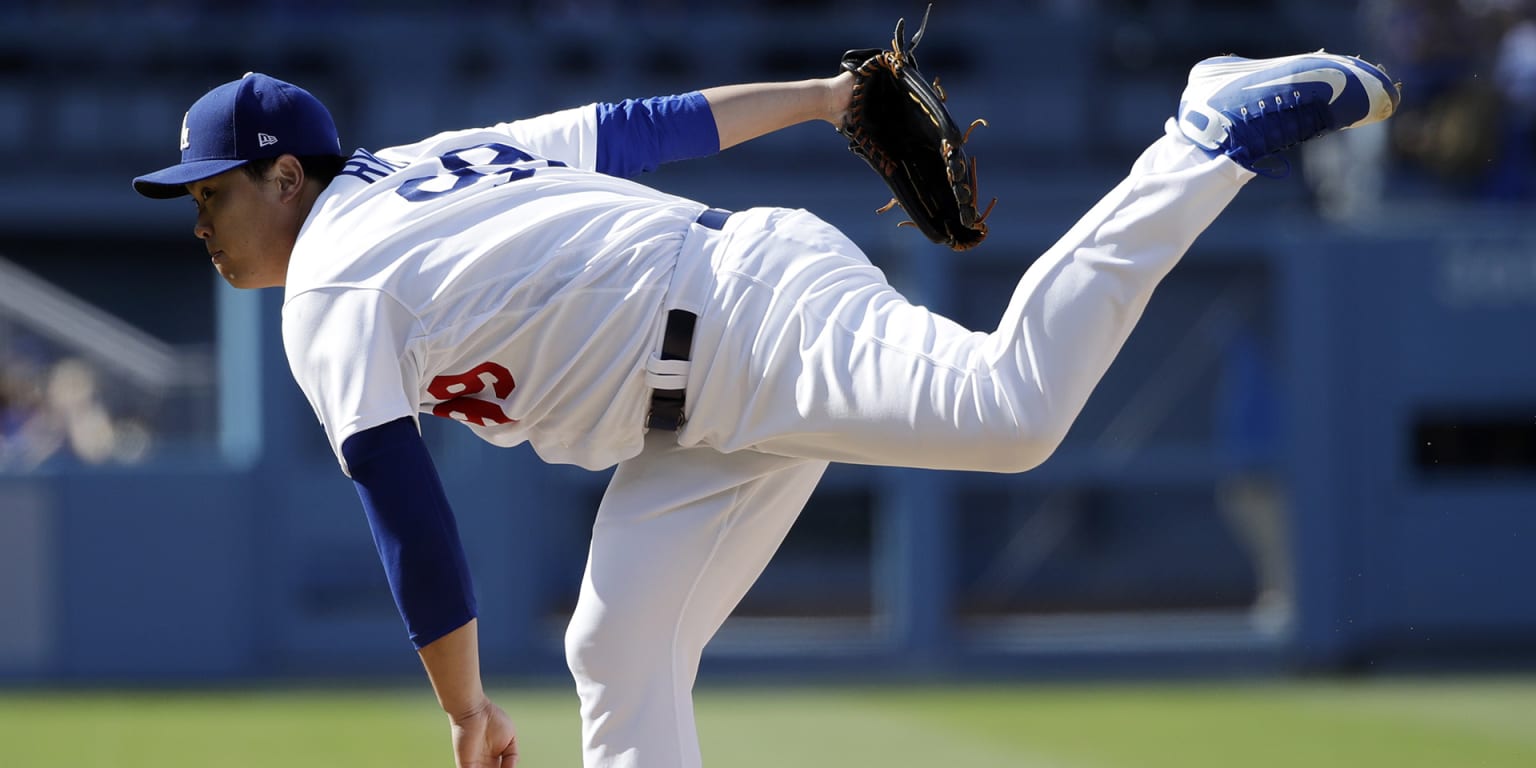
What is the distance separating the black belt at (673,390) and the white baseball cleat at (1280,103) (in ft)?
2.77

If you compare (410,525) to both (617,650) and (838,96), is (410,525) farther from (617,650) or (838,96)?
(838,96)

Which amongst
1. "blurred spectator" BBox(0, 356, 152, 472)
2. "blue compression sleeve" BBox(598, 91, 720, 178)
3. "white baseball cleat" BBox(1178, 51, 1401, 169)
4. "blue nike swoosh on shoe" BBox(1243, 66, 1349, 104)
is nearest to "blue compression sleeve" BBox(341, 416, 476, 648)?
"blue compression sleeve" BBox(598, 91, 720, 178)

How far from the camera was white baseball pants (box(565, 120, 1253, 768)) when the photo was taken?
2713mm

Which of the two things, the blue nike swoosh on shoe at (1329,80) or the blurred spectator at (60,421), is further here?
the blurred spectator at (60,421)

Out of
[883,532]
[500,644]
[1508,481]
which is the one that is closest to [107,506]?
[500,644]

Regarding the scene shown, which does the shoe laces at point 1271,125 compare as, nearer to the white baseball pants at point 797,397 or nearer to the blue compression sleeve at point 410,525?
the white baseball pants at point 797,397

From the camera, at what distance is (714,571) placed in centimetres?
313

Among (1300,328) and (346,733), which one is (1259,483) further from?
(346,733)

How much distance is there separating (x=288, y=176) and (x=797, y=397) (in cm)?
94

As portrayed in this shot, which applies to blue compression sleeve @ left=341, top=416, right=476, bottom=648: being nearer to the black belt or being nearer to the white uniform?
the white uniform

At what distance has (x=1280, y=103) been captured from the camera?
2723 mm

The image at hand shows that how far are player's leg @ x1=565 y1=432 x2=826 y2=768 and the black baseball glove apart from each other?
0.57 meters

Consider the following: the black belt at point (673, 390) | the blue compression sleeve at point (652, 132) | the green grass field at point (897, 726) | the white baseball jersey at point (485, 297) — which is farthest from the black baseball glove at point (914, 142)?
the green grass field at point (897, 726)

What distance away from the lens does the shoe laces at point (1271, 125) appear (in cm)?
270
